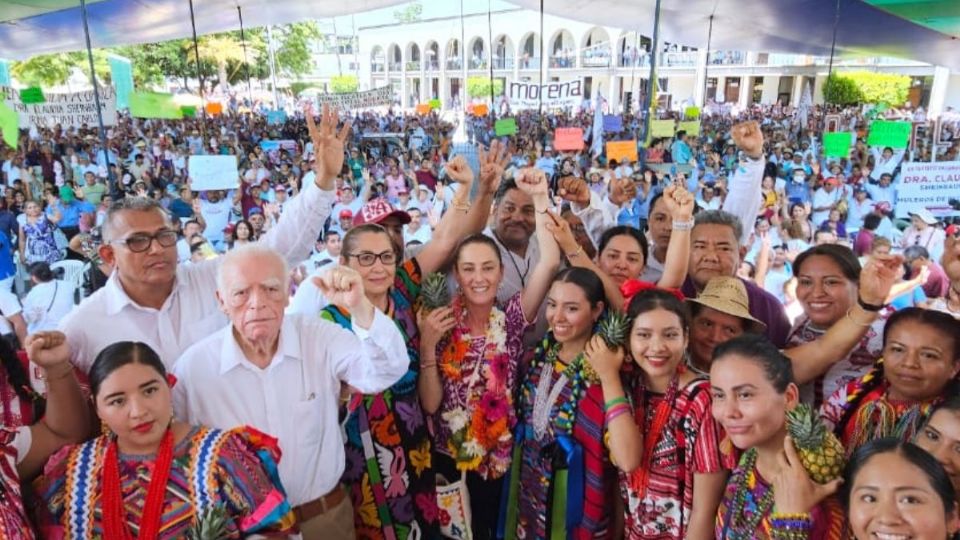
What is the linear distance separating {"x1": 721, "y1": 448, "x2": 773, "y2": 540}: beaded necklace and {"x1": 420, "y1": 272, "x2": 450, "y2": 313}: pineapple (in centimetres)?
117

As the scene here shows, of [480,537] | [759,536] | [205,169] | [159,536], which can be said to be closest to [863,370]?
[759,536]

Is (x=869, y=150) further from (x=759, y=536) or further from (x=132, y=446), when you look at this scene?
(x=132, y=446)

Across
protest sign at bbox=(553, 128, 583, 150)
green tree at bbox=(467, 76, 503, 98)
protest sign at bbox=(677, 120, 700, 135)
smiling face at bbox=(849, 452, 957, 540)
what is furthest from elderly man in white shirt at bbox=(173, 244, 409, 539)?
green tree at bbox=(467, 76, 503, 98)

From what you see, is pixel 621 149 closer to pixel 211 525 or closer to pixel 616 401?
pixel 616 401

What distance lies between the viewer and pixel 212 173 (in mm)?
7211

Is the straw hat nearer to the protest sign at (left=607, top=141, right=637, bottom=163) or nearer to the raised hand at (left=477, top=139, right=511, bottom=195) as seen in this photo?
the raised hand at (left=477, top=139, right=511, bottom=195)

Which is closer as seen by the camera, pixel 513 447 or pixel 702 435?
pixel 702 435

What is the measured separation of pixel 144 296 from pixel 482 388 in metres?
1.22

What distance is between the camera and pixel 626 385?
6.83 ft

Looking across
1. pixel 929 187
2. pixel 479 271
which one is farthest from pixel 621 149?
pixel 479 271

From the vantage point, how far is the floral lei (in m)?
2.28

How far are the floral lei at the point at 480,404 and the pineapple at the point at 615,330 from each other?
47 centimetres

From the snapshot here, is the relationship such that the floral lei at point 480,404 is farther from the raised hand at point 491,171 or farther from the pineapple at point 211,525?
the pineapple at point 211,525

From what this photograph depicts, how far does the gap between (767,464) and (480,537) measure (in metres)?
1.35
